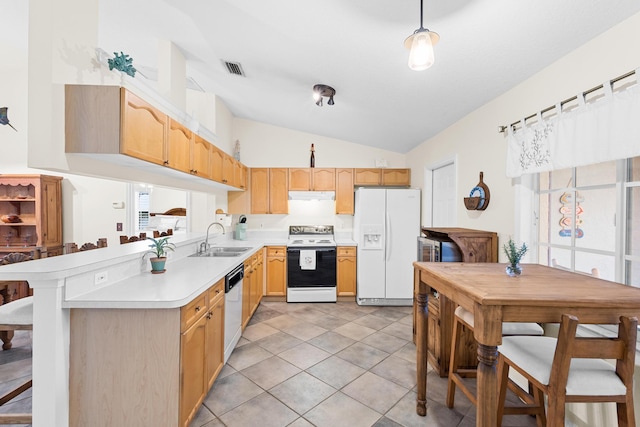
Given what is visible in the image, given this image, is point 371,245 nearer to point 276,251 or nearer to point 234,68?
point 276,251

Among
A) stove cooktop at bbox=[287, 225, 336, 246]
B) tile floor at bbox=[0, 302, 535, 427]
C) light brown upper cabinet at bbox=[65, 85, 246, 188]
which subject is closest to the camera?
light brown upper cabinet at bbox=[65, 85, 246, 188]

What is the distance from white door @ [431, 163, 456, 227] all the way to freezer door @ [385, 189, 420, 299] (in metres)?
0.29

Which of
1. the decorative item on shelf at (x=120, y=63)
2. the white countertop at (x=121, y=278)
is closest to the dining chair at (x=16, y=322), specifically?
the white countertop at (x=121, y=278)

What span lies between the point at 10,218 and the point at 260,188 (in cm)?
361

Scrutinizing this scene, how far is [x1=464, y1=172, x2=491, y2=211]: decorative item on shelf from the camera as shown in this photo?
7.84 feet

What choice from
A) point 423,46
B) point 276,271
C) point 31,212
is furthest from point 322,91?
point 31,212

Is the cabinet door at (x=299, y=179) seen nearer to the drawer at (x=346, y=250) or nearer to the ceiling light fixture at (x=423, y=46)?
the drawer at (x=346, y=250)

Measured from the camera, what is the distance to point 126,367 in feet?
4.86

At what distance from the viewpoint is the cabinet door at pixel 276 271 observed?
4102 mm

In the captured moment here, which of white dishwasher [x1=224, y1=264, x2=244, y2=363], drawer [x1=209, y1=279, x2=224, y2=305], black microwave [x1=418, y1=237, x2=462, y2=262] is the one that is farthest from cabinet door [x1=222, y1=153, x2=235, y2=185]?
A: black microwave [x1=418, y1=237, x2=462, y2=262]

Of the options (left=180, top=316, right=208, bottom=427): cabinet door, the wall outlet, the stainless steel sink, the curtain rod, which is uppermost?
the curtain rod

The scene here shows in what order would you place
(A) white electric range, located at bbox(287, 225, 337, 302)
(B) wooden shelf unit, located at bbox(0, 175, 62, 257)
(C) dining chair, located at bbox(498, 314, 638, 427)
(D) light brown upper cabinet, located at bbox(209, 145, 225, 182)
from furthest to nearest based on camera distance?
(A) white electric range, located at bbox(287, 225, 337, 302) < (B) wooden shelf unit, located at bbox(0, 175, 62, 257) < (D) light brown upper cabinet, located at bbox(209, 145, 225, 182) < (C) dining chair, located at bbox(498, 314, 638, 427)

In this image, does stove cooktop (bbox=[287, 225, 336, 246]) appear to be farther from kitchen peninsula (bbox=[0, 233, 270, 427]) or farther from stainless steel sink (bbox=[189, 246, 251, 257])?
kitchen peninsula (bbox=[0, 233, 270, 427])

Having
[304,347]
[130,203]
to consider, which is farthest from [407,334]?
[130,203]
